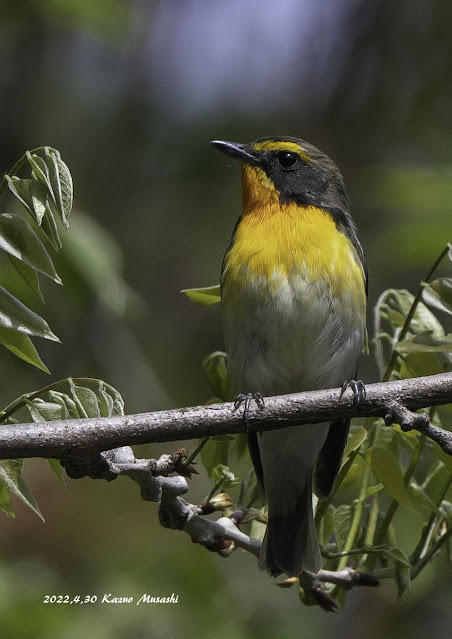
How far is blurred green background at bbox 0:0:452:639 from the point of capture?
18.8ft

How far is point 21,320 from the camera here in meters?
2.67

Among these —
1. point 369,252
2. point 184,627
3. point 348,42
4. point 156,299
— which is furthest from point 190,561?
point 348,42

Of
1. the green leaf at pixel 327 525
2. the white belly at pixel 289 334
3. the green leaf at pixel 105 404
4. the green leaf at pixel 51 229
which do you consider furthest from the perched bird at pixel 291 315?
the green leaf at pixel 51 229

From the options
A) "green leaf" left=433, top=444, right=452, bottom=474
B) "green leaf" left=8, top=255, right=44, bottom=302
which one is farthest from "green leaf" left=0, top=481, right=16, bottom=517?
"green leaf" left=433, top=444, right=452, bottom=474

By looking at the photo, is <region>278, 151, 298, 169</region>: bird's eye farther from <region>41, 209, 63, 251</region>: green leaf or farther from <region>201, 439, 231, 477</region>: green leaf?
<region>41, 209, 63, 251</region>: green leaf

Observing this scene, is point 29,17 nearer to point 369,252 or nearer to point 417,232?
point 369,252

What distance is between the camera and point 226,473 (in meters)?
3.16

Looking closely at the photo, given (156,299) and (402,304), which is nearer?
(402,304)

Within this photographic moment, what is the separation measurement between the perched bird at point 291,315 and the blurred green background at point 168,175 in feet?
3.00

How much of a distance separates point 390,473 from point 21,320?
1387mm

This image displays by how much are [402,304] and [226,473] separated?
1.07m

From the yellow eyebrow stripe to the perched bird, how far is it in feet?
0.26

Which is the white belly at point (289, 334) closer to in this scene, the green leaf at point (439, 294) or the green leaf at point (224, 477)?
the green leaf at point (439, 294)

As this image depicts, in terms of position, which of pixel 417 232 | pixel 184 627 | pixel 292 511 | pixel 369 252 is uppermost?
pixel 417 232
